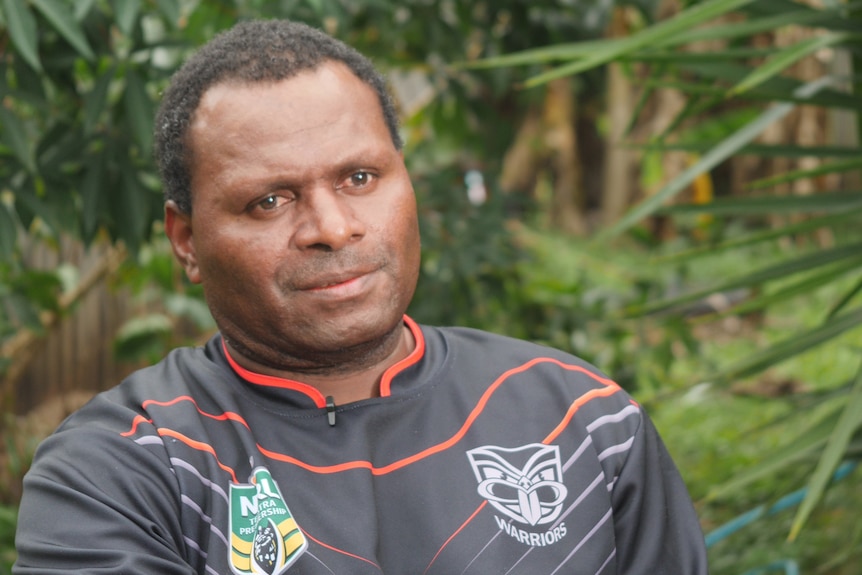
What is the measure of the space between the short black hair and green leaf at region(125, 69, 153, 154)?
0.68 metres

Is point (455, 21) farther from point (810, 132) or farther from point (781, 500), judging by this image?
point (810, 132)

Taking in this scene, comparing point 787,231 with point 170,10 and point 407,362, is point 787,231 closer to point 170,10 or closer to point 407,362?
point 407,362

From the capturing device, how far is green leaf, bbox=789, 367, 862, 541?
6.34 ft

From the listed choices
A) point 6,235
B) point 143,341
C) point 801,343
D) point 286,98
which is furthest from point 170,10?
point 143,341

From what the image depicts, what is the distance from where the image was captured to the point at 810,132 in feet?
23.8

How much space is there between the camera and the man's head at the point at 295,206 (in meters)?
1.62

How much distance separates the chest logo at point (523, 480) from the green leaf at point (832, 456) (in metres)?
0.50

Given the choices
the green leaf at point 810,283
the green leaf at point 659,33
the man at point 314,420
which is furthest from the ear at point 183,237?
the green leaf at point 810,283

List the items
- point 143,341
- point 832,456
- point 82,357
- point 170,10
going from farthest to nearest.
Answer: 1. point 82,357
2. point 143,341
3. point 170,10
4. point 832,456

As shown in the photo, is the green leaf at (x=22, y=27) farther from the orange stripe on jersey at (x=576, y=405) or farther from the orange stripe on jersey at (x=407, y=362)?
the orange stripe on jersey at (x=576, y=405)

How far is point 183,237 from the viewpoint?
1831 millimetres

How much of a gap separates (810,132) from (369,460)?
6302 mm

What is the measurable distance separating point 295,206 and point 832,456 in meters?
1.09

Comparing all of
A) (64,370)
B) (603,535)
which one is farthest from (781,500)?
(64,370)
